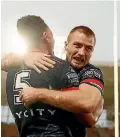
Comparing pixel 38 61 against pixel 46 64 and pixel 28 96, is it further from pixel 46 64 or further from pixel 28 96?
pixel 28 96

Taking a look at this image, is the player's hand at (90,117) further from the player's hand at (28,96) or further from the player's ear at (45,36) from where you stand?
the player's ear at (45,36)

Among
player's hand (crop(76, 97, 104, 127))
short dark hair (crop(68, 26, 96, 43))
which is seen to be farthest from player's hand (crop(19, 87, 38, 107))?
short dark hair (crop(68, 26, 96, 43))

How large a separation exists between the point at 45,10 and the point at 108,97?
56cm


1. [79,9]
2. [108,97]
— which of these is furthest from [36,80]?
[79,9]

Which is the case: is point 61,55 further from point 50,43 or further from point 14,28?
point 14,28

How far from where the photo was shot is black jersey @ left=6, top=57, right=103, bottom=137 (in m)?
1.06

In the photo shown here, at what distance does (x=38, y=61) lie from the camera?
3.82ft

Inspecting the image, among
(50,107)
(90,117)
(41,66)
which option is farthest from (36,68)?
(90,117)

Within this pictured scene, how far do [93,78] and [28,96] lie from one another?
27 cm

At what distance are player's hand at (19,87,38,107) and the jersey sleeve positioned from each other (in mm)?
195

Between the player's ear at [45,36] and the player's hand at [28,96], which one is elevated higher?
the player's ear at [45,36]

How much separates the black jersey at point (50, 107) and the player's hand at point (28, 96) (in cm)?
2

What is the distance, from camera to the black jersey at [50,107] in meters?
1.06

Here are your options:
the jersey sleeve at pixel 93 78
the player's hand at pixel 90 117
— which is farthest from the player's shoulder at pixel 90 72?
the player's hand at pixel 90 117
